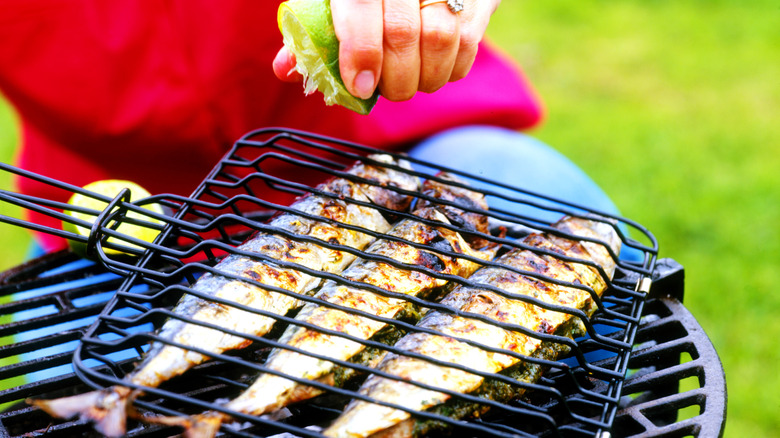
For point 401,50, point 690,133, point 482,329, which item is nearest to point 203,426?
point 482,329

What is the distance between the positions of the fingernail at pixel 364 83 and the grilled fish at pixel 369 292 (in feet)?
1.34

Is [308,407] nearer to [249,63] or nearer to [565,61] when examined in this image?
[249,63]

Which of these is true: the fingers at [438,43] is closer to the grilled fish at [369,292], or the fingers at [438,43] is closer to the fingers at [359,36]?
the fingers at [359,36]

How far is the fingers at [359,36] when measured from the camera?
64.6 inches

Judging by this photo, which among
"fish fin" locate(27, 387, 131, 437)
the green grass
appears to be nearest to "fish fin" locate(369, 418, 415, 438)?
"fish fin" locate(27, 387, 131, 437)

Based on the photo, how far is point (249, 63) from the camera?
273 cm

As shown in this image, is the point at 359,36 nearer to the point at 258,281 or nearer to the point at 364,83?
the point at 364,83

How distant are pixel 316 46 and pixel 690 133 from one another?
16.0 ft

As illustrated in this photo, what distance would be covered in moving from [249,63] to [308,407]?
5.22 ft

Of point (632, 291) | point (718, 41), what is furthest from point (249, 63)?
point (718, 41)

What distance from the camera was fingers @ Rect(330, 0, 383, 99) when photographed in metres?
1.64

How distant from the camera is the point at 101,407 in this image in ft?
4.49

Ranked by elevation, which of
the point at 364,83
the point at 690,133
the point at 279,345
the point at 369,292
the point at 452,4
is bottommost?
the point at 279,345

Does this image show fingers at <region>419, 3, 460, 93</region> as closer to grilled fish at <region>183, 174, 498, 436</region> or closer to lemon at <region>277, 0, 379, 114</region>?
lemon at <region>277, 0, 379, 114</region>
